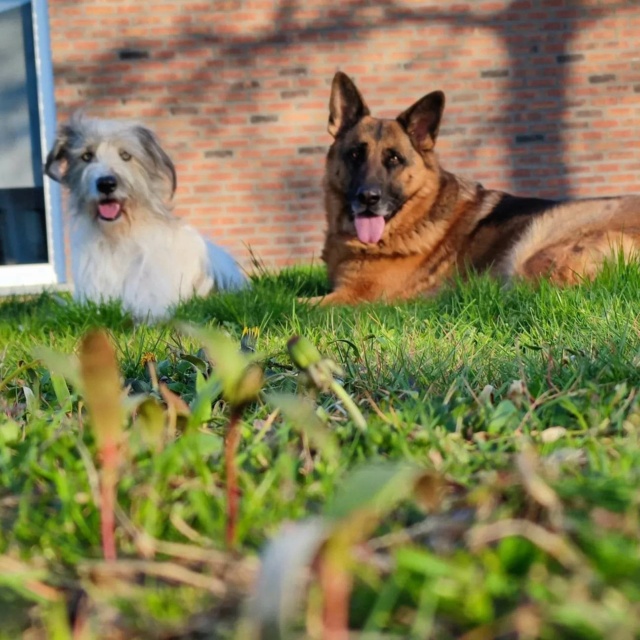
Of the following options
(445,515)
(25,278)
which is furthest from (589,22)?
(445,515)

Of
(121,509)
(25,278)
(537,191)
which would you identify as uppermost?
(121,509)

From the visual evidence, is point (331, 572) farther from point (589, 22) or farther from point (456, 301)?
point (589, 22)

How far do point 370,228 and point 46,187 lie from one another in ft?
12.6

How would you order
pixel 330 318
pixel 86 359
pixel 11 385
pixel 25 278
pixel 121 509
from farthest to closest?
pixel 25 278, pixel 330 318, pixel 11 385, pixel 121 509, pixel 86 359

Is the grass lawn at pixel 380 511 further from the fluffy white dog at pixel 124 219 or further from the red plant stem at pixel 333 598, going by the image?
the fluffy white dog at pixel 124 219

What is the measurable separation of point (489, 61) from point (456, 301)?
493 cm

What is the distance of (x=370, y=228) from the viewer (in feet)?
16.4

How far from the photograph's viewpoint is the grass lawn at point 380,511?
31.3 inches

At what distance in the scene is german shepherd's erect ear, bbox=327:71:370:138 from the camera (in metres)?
4.97

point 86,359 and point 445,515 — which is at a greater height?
point 86,359

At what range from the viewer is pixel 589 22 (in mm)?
8008

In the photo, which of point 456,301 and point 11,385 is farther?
point 456,301

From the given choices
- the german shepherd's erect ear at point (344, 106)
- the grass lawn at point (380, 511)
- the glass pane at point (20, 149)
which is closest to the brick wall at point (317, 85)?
the glass pane at point (20, 149)

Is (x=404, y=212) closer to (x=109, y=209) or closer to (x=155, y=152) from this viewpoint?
(x=155, y=152)
